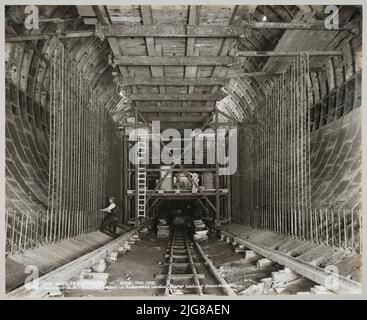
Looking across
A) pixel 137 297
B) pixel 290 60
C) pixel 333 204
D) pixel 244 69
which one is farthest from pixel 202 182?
pixel 137 297

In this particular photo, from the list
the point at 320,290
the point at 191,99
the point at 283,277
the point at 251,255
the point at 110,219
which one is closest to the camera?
the point at 320,290

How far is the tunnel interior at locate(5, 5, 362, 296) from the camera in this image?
7008 mm

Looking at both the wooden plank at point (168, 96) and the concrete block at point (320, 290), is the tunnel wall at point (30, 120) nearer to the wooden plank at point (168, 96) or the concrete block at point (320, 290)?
the wooden plank at point (168, 96)

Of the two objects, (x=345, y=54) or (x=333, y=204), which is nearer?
(x=333, y=204)

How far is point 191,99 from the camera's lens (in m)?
11.4

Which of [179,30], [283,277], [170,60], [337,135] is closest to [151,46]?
[170,60]

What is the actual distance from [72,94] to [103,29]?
5.46 feet

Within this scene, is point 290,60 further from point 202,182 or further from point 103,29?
point 202,182

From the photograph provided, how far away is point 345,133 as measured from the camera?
7.87 metres

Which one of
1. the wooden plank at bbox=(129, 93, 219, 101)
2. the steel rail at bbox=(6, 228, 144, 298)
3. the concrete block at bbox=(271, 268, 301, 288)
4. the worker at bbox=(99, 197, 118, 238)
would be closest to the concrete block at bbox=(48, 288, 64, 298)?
the steel rail at bbox=(6, 228, 144, 298)

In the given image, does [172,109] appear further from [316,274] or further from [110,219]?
Result: [316,274]

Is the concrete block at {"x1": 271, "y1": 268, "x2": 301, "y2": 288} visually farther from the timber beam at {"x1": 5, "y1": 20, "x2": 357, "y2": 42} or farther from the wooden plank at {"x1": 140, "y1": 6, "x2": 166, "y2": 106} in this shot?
the wooden plank at {"x1": 140, "y1": 6, "x2": 166, "y2": 106}

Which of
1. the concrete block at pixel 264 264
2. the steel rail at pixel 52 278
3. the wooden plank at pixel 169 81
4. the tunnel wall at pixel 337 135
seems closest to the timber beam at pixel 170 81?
the wooden plank at pixel 169 81
